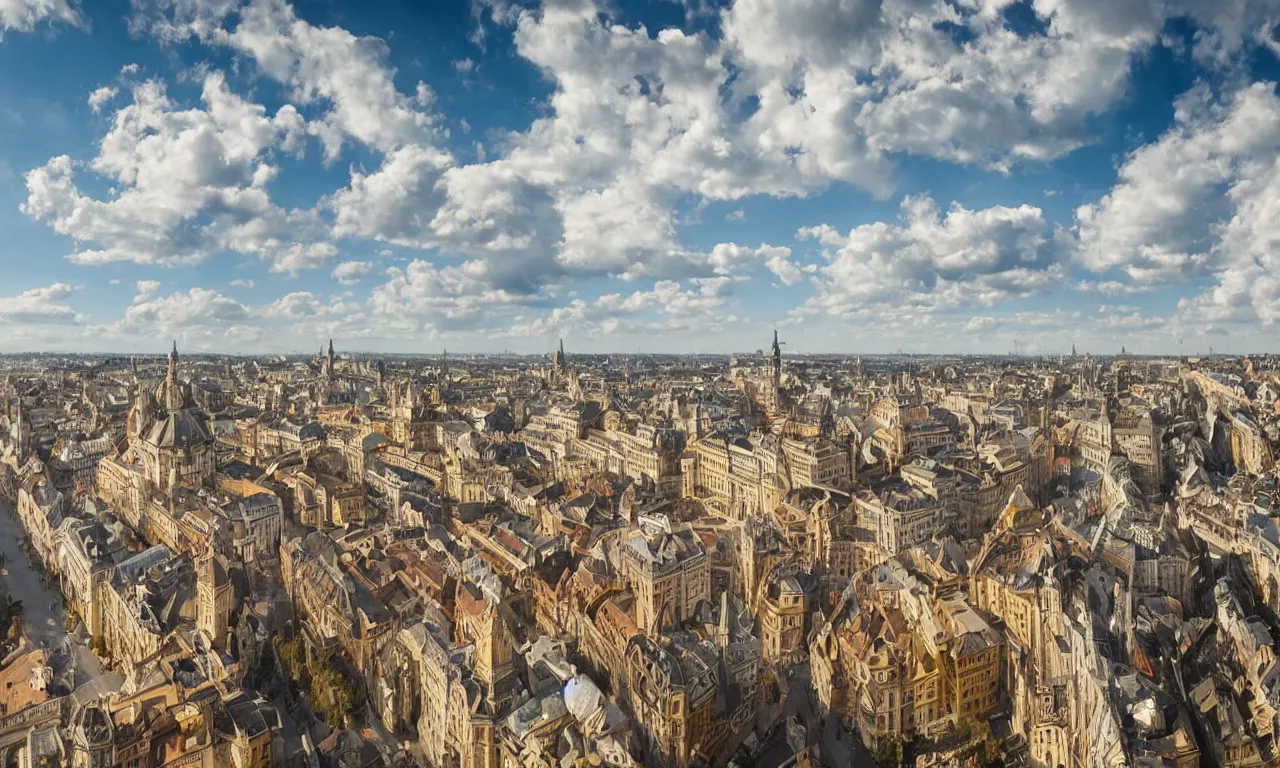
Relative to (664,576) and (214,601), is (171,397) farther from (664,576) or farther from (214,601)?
(664,576)

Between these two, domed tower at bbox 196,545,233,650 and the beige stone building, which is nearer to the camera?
domed tower at bbox 196,545,233,650

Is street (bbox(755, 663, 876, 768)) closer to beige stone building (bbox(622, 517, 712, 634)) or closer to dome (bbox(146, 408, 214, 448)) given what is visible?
beige stone building (bbox(622, 517, 712, 634))

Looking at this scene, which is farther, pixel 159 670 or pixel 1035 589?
pixel 1035 589

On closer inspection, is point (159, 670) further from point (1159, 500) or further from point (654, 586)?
point (1159, 500)

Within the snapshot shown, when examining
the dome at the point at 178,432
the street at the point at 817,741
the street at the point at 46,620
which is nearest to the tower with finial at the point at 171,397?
the dome at the point at 178,432

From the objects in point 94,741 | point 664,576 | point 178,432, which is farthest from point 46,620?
point 664,576

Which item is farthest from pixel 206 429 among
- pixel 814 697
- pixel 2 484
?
pixel 814 697

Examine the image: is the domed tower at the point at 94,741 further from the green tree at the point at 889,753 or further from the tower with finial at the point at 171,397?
the tower with finial at the point at 171,397

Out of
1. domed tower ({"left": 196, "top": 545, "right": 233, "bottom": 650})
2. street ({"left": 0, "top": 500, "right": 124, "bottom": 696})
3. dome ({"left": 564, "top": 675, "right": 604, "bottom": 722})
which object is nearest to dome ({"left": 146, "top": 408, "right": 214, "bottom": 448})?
street ({"left": 0, "top": 500, "right": 124, "bottom": 696})
